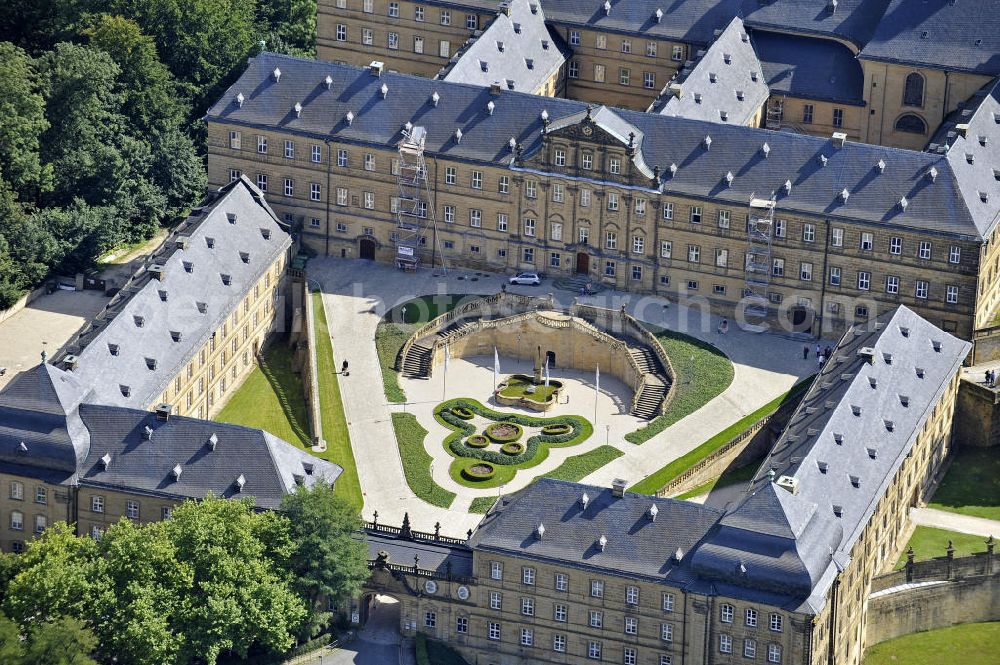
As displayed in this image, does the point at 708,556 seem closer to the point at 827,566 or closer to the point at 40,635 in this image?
the point at 827,566

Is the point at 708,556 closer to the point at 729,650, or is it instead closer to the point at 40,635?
the point at 729,650

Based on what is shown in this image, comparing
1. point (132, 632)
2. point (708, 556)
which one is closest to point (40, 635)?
point (132, 632)

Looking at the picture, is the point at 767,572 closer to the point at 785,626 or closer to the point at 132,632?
the point at 785,626

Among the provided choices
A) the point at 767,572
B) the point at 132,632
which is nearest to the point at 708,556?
the point at 767,572

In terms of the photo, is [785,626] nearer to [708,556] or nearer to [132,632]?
[708,556]

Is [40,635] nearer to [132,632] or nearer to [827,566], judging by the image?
[132,632]
